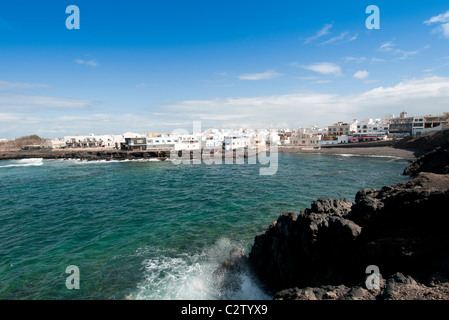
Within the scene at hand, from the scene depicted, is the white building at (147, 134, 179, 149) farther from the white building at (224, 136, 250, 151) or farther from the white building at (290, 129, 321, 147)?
the white building at (290, 129, 321, 147)

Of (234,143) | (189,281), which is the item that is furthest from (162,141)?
(189,281)

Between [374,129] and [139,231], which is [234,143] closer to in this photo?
[374,129]

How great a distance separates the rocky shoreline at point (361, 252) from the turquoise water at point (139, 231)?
73.6 inches

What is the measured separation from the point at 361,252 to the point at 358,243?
37 centimetres

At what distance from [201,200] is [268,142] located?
8174 centimetres

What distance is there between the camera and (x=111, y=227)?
18125mm

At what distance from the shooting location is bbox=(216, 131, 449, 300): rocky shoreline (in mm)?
6602

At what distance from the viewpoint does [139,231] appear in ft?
56.6

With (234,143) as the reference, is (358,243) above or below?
below

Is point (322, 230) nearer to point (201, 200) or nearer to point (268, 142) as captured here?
point (201, 200)

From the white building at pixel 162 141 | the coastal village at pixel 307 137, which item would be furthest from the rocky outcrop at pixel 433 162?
the white building at pixel 162 141

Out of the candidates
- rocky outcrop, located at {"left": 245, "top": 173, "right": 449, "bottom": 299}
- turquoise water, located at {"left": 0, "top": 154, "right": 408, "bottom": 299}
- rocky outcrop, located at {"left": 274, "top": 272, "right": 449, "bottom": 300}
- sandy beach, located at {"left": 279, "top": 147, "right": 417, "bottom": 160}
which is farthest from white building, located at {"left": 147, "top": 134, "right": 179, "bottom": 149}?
rocky outcrop, located at {"left": 274, "top": 272, "right": 449, "bottom": 300}

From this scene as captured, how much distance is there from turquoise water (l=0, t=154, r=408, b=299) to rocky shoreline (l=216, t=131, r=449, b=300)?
187cm

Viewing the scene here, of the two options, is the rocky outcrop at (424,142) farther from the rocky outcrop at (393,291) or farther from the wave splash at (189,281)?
the wave splash at (189,281)
